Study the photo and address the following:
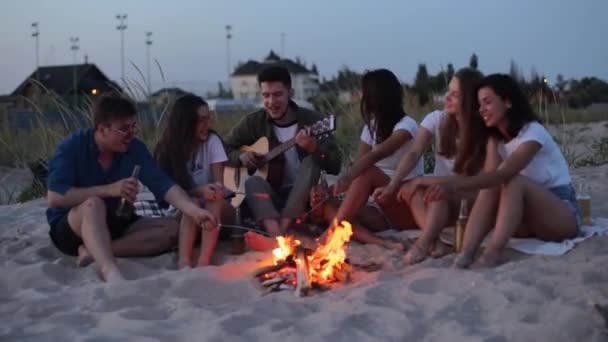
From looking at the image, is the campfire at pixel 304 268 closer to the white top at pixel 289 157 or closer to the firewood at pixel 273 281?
the firewood at pixel 273 281

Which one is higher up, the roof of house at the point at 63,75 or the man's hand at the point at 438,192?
the roof of house at the point at 63,75

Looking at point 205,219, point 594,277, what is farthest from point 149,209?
point 594,277

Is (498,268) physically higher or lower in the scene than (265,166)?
lower

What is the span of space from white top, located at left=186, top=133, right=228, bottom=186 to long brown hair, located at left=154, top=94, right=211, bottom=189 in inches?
2.3

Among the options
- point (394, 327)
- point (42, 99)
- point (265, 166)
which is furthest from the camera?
point (42, 99)

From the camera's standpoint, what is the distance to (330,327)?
9.45ft

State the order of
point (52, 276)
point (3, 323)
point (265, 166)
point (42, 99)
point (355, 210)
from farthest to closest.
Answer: point (42, 99) < point (265, 166) < point (355, 210) < point (52, 276) < point (3, 323)

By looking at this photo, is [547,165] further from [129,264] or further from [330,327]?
[129,264]

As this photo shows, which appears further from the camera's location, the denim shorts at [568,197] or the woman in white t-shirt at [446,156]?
the woman in white t-shirt at [446,156]

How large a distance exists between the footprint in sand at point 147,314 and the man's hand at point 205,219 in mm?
680

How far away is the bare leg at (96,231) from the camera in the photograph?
380 centimetres

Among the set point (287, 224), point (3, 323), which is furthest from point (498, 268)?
point (3, 323)

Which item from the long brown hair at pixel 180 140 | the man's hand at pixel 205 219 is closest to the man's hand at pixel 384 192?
the man's hand at pixel 205 219

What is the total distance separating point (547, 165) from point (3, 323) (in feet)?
9.01
